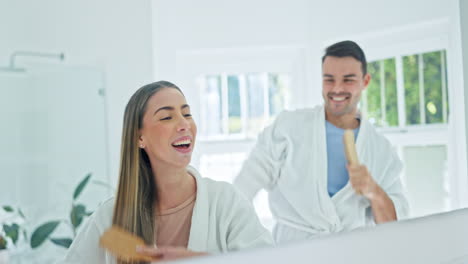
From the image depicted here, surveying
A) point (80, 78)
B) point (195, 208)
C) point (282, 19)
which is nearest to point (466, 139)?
point (282, 19)

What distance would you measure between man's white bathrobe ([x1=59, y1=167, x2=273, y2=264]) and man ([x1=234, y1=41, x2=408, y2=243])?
2 centimetres

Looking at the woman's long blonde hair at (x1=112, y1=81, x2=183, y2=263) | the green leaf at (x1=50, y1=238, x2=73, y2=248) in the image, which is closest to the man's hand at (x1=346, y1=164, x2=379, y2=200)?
the woman's long blonde hair at (x1=112, y1=81, x2=183, y2=263)

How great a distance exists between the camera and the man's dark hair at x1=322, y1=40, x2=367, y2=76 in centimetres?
76

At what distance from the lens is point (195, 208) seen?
59 cm

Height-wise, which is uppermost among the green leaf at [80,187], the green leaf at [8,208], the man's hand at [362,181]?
the green leaf at [80,187]

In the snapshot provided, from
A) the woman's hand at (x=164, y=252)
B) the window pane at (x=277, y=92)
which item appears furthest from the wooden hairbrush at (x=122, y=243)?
the window pane at (x=277, y=92)

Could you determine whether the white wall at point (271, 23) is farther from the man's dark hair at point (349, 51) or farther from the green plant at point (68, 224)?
the green plant at point (68, 224)

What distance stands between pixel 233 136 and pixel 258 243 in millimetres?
151

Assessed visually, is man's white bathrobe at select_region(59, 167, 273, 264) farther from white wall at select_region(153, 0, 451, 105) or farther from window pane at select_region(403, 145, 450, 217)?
window pane at select_region(403, 145, 450, 217)

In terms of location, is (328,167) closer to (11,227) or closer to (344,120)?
(344,120)

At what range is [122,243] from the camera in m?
0.54

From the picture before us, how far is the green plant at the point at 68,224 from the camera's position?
0.43 m

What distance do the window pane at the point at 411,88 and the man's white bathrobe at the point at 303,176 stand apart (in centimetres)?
8

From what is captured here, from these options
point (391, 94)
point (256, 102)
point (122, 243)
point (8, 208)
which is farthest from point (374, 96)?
point (8, 208)
